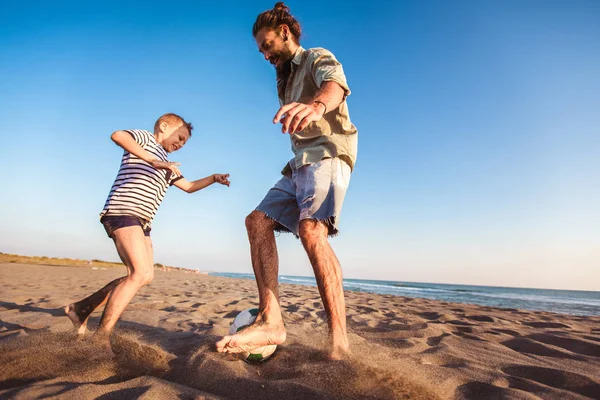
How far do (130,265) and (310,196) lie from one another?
1.48 meters

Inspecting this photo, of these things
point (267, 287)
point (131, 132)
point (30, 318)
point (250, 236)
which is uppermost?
point (131, 132)

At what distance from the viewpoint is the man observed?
1.98 meters

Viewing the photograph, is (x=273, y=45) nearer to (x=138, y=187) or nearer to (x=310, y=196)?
(x=310, y=196)

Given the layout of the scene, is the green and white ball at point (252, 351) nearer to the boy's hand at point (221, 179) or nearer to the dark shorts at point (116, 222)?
the dark shorts at point (116, 222)

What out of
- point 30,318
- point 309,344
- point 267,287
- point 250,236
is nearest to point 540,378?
point 309,344

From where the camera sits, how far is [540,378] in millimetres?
1954

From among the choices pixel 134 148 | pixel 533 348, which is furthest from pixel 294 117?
pixel 533 348

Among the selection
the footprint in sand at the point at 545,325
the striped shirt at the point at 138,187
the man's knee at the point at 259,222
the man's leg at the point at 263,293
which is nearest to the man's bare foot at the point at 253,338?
the man's leg at the point at 263,293

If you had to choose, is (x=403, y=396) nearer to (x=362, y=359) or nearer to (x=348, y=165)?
(x=362, y=359)

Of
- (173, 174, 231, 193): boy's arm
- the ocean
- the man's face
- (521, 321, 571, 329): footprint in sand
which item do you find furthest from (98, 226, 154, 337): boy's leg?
the ocean

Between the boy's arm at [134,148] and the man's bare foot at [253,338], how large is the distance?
56.1 inches

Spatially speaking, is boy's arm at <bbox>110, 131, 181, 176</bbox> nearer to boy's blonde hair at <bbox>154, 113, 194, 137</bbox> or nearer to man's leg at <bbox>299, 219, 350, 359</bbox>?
boy's blonde hair at <bbox>154, 113, 194, 137</bbox>

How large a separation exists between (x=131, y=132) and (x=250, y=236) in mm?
1305

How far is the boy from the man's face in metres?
1.18
